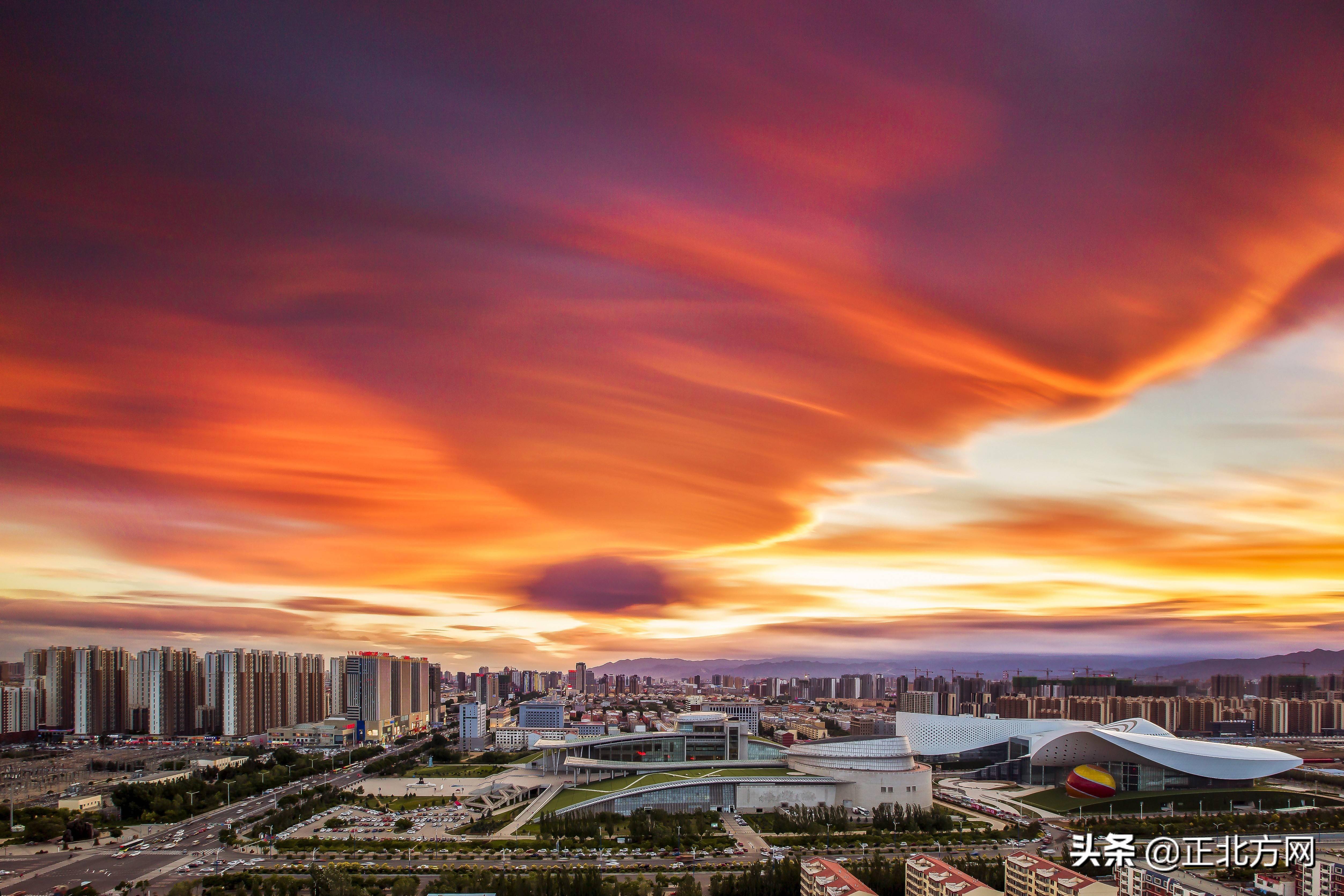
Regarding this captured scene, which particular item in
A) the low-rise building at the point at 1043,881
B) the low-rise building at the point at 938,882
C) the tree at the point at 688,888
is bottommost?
the tree at the point at 688,888

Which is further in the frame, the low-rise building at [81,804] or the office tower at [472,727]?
the office tower at [472,727]

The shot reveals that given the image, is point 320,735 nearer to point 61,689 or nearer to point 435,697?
point 61,689

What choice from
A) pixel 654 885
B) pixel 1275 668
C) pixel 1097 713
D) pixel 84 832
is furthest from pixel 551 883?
pixel 1275 668

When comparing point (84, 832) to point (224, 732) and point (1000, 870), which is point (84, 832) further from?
point (224, 732)

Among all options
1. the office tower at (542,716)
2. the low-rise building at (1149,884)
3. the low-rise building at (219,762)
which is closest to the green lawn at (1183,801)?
the low-rise building at (1149,884)

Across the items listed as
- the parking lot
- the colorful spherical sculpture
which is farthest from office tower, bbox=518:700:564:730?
the colorful spherical sculpture

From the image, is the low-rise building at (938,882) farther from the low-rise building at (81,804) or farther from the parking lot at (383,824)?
the low-rise building at (81,804)

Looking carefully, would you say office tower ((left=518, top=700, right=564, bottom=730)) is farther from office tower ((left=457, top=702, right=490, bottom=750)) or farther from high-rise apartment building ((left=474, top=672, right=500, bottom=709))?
high-rise apartment building ((left=474, top=672, right=500, bottom=709))
